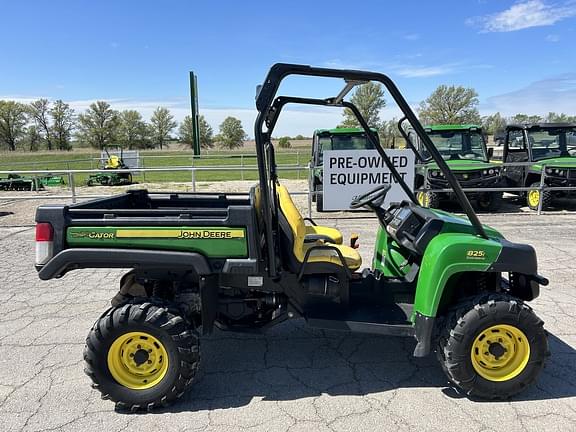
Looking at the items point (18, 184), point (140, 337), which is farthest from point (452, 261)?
point (18, 184)

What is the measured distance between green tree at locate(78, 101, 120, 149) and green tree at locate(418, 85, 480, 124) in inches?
1701

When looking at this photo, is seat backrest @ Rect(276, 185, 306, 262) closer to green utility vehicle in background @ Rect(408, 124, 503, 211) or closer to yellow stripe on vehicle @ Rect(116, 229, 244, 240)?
yellow stripe on vehicle @ Rect(116, 229, 244, 240)

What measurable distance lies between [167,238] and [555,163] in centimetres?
952

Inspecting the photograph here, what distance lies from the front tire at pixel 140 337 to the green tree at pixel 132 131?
6423cm

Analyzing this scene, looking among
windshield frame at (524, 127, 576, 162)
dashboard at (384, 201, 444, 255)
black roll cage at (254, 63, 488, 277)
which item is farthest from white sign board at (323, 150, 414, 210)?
black roll cage at (254, 63, 488, 277)

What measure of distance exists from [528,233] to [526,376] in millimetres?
5346

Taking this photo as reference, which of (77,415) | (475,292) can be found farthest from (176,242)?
(475,292)

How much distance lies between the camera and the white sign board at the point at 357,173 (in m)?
8.16

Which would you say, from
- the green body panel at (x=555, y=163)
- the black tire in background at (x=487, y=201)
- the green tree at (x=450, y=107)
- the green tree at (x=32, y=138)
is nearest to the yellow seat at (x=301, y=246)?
the black tire in background at (x=487, y=201)

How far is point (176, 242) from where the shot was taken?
103 inches

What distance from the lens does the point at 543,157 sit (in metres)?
9.88

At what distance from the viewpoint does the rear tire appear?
907 centimetres

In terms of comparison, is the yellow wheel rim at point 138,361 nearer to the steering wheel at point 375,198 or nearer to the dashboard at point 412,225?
the dashboard at point 412,225

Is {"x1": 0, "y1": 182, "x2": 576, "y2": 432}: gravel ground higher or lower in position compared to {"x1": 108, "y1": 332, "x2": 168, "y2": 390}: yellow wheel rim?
lower
